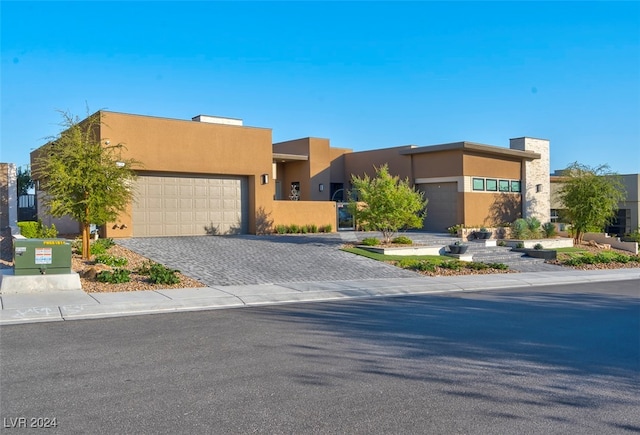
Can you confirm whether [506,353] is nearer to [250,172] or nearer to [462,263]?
[462,263]

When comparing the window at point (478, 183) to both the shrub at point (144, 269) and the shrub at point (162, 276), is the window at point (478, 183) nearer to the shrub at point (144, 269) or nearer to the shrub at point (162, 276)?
the shrub at point (144, 269)

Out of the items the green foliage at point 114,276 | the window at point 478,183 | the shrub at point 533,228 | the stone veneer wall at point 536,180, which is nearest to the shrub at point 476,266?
the shrub at point 533,228

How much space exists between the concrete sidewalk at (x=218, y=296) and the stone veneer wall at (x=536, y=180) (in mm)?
17541

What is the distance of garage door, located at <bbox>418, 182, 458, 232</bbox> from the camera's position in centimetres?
3253

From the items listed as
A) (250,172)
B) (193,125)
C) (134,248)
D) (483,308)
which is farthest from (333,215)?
(483,308)

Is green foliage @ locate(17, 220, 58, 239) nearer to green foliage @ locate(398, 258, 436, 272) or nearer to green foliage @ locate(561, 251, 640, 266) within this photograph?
green foliage @ locate(398, 258, 436, 272)

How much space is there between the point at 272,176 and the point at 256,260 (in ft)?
26.5

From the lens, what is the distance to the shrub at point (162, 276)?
14.7 metres

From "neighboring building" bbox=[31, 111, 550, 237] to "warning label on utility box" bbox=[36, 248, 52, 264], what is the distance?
822 cm

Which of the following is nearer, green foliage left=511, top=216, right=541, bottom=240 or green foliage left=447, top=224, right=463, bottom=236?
green foliage left=447, top=224, right=463, bottom=236

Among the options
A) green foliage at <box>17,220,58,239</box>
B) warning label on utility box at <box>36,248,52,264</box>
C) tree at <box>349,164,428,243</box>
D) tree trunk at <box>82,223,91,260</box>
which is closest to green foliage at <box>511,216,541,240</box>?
tree at <box>349,164,428,243</box>

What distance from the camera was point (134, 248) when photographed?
1984 centimetres

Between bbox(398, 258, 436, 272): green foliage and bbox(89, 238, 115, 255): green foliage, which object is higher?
bbox(89, 238, 115, 255): green foliage

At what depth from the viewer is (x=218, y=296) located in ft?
44.2
